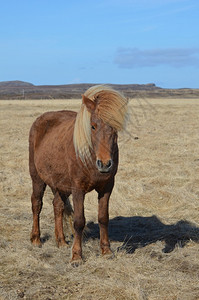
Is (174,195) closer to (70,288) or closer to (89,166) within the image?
(89,166)

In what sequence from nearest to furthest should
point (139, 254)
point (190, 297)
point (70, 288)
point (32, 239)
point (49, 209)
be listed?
point (190, 297) → point (70, 288) → point (139, 254) → point (32, 239) → point (49, 209)

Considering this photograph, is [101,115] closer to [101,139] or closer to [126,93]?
[101,139]

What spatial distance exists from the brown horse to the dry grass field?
0.90 feet

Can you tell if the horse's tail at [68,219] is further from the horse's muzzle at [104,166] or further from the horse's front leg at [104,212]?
the horse's muzzle at [104,166]

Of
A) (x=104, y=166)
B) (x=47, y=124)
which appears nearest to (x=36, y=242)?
(x=47, y=124)

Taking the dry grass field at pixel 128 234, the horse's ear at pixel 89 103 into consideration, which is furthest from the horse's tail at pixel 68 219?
the horse's ear at pixel 89 103

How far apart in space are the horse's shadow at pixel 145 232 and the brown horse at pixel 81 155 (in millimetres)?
771

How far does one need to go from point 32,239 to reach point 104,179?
1919 mm

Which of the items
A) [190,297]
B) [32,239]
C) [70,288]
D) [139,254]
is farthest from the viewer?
[32,239]

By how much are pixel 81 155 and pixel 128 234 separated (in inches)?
92.6

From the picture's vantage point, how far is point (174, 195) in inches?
Answer: 348

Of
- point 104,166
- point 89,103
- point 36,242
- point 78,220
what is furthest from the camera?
point 36,242

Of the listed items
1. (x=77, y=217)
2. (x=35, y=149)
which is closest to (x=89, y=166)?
(x=77, y=217)

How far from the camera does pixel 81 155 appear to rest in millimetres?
5137
